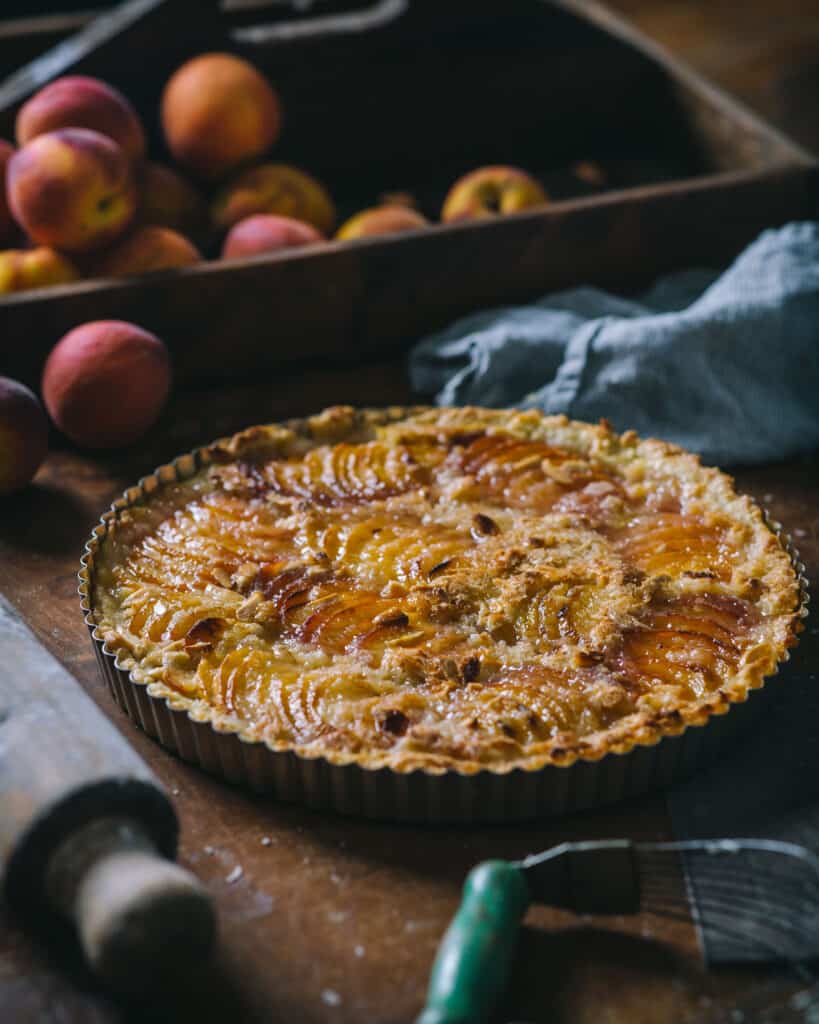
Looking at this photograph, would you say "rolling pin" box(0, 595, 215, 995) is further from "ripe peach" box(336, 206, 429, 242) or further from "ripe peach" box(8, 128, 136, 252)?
"ripe peach" box(336, 206, 429, 242)

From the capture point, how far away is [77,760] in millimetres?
1792

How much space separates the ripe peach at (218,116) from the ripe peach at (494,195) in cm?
62

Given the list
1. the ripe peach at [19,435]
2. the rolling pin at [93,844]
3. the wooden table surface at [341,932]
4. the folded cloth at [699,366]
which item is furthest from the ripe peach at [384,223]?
the rolling pin at [93,844]

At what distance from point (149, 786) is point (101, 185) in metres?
1.94

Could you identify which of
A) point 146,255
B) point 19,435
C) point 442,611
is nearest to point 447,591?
point 442,611

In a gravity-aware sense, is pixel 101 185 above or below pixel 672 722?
above

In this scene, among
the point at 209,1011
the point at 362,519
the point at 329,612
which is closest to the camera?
the point at 209,1011

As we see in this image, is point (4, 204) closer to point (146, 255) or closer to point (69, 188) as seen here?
point (69, 188)

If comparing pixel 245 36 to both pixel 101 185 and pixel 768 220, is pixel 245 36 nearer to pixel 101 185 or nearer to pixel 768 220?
pixel 101 185

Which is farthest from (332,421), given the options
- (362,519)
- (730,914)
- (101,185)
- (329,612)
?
(730,914)

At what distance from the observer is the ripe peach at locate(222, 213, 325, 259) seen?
3.46 m

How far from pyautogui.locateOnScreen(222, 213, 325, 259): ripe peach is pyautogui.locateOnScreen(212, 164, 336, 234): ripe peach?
0.22 m

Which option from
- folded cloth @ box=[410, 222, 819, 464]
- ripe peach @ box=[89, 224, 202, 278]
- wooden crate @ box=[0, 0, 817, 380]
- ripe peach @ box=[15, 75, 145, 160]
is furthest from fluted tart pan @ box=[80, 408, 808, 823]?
ripe peach @ box=[15, 75, 145, 160]

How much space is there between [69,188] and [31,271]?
245mm
